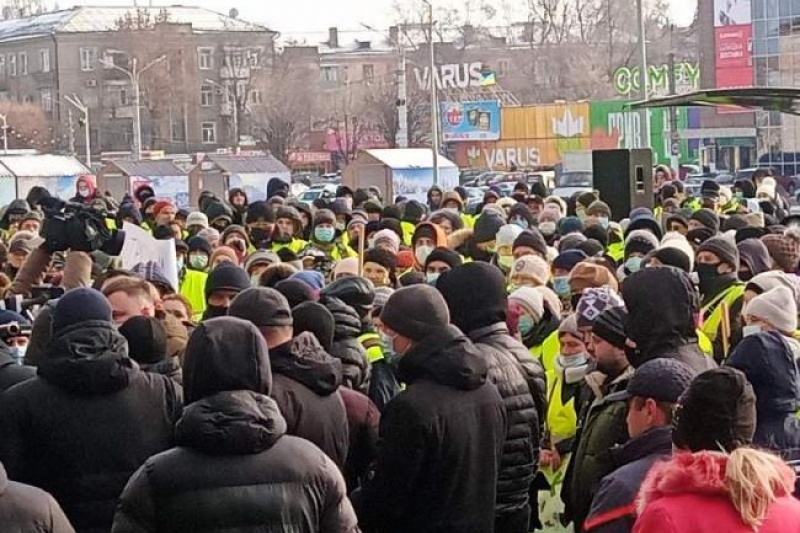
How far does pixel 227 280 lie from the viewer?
29.3ft

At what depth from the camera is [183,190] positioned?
3547 centimetres

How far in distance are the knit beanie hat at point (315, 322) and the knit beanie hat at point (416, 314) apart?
0.49 m

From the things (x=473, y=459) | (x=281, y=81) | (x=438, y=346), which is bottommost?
(x=473, y=459)

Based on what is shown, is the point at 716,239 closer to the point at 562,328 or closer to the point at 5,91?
the point at 562,328

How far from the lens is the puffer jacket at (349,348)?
7359 mm

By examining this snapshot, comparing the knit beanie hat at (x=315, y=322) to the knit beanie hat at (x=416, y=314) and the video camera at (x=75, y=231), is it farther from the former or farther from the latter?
the video camera at (x=75, y=231)

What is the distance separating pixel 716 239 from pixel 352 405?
413 cm

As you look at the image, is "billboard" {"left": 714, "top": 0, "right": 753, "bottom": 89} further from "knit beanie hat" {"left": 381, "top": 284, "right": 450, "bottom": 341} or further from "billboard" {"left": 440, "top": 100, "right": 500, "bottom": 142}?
"knit beanie hat" {"left": 381, "top": 284, "right": 450, "bottom": 341}

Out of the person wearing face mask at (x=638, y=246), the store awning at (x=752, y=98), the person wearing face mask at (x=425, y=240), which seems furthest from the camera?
the person wearing face mask at (x=425, y=240)

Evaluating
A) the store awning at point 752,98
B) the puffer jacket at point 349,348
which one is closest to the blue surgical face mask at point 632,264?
the store awning at point 752,98

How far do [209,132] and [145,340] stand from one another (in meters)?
100

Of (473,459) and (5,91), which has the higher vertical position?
(5,91)

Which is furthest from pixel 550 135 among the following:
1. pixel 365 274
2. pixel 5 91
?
pixel 365 274

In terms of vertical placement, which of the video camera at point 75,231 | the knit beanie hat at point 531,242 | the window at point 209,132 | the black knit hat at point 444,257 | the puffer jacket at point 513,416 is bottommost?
the puffer jacket at point 513,416
